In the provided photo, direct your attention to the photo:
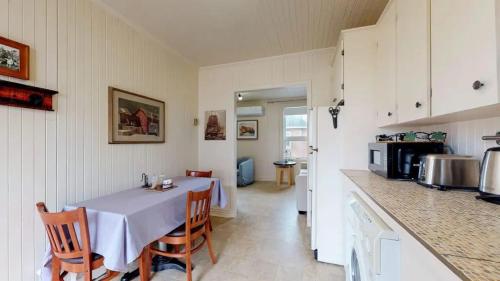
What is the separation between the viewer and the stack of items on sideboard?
96cm

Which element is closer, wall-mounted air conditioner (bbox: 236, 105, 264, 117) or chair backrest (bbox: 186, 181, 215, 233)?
chair backrest (bbox: 186, 181, 215, 233)

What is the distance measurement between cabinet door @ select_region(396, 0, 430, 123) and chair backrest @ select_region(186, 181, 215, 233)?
1720mm

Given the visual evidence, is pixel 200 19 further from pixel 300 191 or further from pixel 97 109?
pixel 300 191

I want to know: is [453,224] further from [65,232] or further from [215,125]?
[215,125]

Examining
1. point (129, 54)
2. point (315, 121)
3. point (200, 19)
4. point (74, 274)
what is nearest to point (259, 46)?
point (200, 19)

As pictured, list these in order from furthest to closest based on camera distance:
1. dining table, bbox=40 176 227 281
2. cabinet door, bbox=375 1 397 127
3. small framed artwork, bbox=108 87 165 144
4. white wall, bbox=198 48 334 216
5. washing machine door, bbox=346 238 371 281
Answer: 1. white wall, bbox=198 48 334 216
2. small framed artwork, bbox=108 87 165 144
3. cabinet door, bbox=375 1 397 127
4. dining table, bbox=40 176 227 281
5. washing machine door, bbox=346 238 371 281

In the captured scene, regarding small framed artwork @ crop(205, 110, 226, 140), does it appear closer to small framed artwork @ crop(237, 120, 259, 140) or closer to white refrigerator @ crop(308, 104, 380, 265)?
white refrigerator @ crop(308, 104, 380, 265)

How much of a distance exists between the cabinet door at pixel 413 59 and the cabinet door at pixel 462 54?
6 centimetres

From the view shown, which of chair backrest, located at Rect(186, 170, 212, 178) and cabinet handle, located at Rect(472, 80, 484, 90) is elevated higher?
cabinet handle, located at Rect(472, 80, 484, 90)

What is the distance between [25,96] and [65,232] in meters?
1.01

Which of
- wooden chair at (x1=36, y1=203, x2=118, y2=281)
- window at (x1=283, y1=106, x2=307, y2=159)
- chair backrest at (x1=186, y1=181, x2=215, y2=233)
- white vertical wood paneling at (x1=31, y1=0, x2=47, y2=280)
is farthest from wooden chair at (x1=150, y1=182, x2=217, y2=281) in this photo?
window at (x1=283, y1=106, x2=307, y2=159)

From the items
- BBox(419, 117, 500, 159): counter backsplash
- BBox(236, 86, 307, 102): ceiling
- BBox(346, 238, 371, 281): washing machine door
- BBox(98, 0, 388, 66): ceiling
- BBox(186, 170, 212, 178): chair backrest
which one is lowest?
BBox(346, 238, 371, 281): washing machine door

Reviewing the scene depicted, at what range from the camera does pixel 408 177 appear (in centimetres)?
152

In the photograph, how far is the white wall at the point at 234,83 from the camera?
10.2 ft
